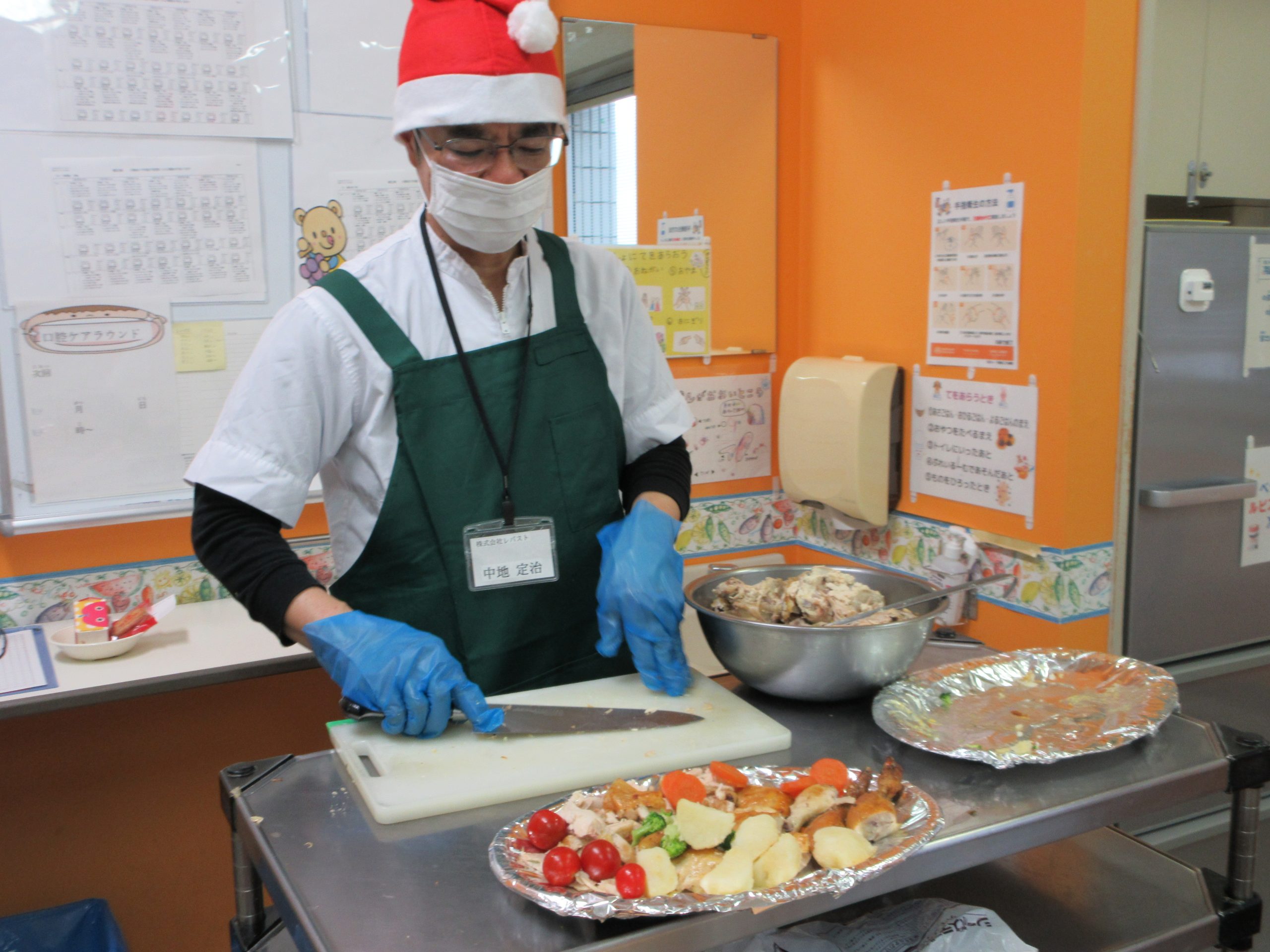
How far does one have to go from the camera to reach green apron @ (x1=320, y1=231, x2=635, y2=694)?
1.49 meters

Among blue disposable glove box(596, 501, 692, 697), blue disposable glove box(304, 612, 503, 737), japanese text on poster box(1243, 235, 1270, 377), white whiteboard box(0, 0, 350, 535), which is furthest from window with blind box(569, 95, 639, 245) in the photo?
blue disposable glove box(304, 612, 503, 737)

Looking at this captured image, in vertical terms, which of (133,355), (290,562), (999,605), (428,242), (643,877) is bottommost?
(999,605)

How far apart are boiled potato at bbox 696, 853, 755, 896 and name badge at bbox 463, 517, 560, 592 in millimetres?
684

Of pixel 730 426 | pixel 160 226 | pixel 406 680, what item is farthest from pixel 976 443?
pixel 160 226

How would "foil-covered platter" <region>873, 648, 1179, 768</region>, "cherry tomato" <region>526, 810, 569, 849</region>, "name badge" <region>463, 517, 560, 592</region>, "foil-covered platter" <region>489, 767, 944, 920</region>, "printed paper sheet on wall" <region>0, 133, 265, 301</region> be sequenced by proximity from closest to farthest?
"foil-covered platter" <region>489, 767, 944, 920</region>, "cherry tomato" <region>526, 810, 569, 849</region>, "foil-covered platter" <region>873, 648, 1179, 768</region>, "name badge" <region>463, 517, 560, 592</region>, "printed paper sheet on wall" <region>0, 133, 265, 301</region>

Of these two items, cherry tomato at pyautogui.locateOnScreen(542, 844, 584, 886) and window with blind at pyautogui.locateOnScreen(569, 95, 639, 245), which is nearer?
cherry tomato at pyautogui.locateOnScreen(542, 844, 584, 886)

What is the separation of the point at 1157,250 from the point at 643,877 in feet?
6.71

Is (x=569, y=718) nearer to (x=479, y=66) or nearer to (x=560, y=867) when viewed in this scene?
(x=560, y=867)

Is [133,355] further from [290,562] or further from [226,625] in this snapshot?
[290,562]

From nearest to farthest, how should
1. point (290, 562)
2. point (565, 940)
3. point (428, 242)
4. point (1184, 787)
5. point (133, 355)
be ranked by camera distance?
point (565, 940) < point (1184, 787) < point (290, 562) < point (428, 242) < point (133, 355)


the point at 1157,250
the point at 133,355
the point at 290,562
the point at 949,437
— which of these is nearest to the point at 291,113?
the point at 133,355

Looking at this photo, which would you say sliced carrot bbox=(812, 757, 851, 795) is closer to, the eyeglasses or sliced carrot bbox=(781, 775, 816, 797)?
sliced carrot bbox=(781, 775, 816, 797)

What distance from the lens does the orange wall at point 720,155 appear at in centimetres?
279

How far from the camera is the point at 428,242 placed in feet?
5.21
